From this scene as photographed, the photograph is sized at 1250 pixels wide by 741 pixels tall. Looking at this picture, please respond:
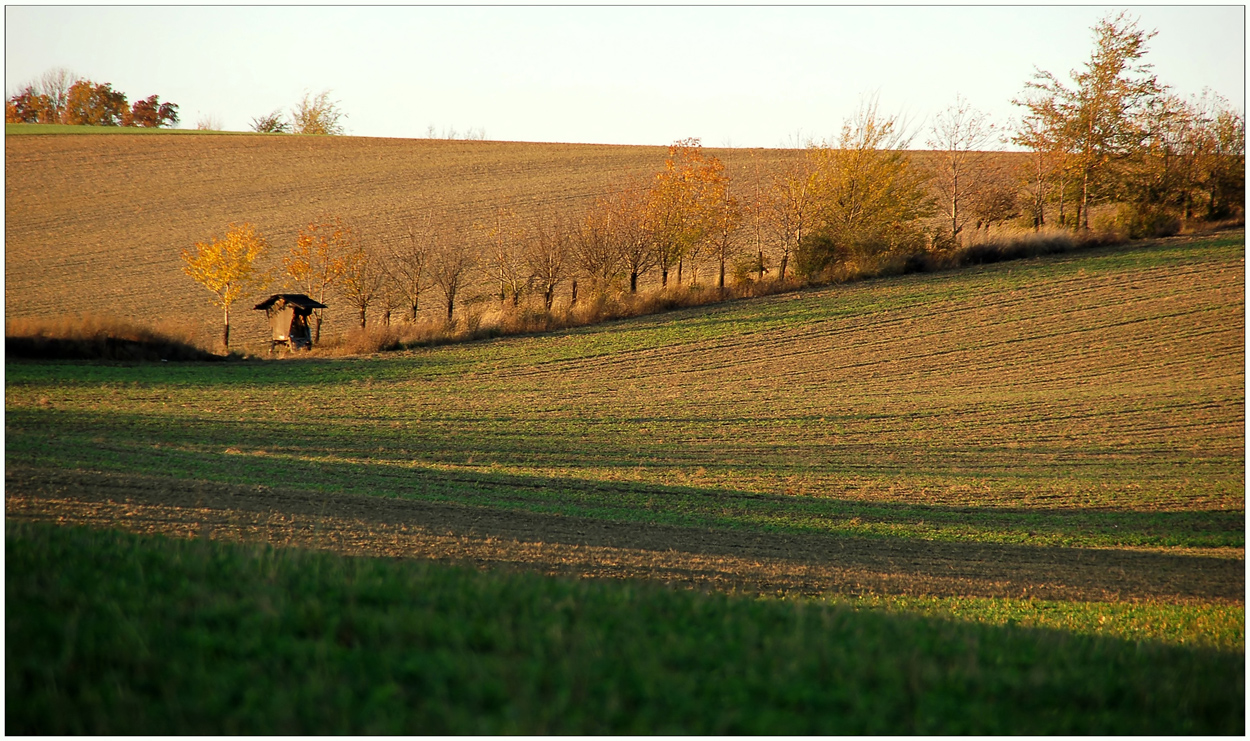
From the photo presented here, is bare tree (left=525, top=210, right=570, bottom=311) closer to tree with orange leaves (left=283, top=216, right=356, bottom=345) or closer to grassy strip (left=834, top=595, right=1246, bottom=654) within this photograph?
tree with orange leaves (left=283, top=216, right=356, bottom=345)

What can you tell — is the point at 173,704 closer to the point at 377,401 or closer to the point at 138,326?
the point at 377,401

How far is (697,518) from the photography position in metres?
13.4

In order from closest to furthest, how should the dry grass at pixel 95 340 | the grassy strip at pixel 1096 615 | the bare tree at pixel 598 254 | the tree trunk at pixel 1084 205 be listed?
the grassy strip at pixel 1096 615, the dry grass at pixel 95 340, the bare tree at pixel 598 254, the tree trunk at pixel 1084 205

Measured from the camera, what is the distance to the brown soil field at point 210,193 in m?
39.2

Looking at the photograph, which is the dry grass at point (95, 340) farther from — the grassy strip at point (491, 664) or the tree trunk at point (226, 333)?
the grassy strip at point (491, 664)

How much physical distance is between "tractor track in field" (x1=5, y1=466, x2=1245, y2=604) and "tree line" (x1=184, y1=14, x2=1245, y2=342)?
77.2 ft

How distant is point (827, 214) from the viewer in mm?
37625

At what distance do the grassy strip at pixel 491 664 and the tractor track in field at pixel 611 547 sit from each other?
448 cm

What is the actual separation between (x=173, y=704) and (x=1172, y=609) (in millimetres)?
11871

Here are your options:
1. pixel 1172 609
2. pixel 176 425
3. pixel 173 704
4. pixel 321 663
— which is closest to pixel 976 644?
pixel 321 663

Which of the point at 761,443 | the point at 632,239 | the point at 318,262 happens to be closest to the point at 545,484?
the point at 761,443

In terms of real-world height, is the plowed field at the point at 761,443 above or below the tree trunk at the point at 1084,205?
below

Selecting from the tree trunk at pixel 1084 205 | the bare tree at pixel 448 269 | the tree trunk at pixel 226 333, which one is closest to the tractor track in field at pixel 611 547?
the tree trunk at pixel 226 333

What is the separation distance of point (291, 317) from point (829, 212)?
26870mm
